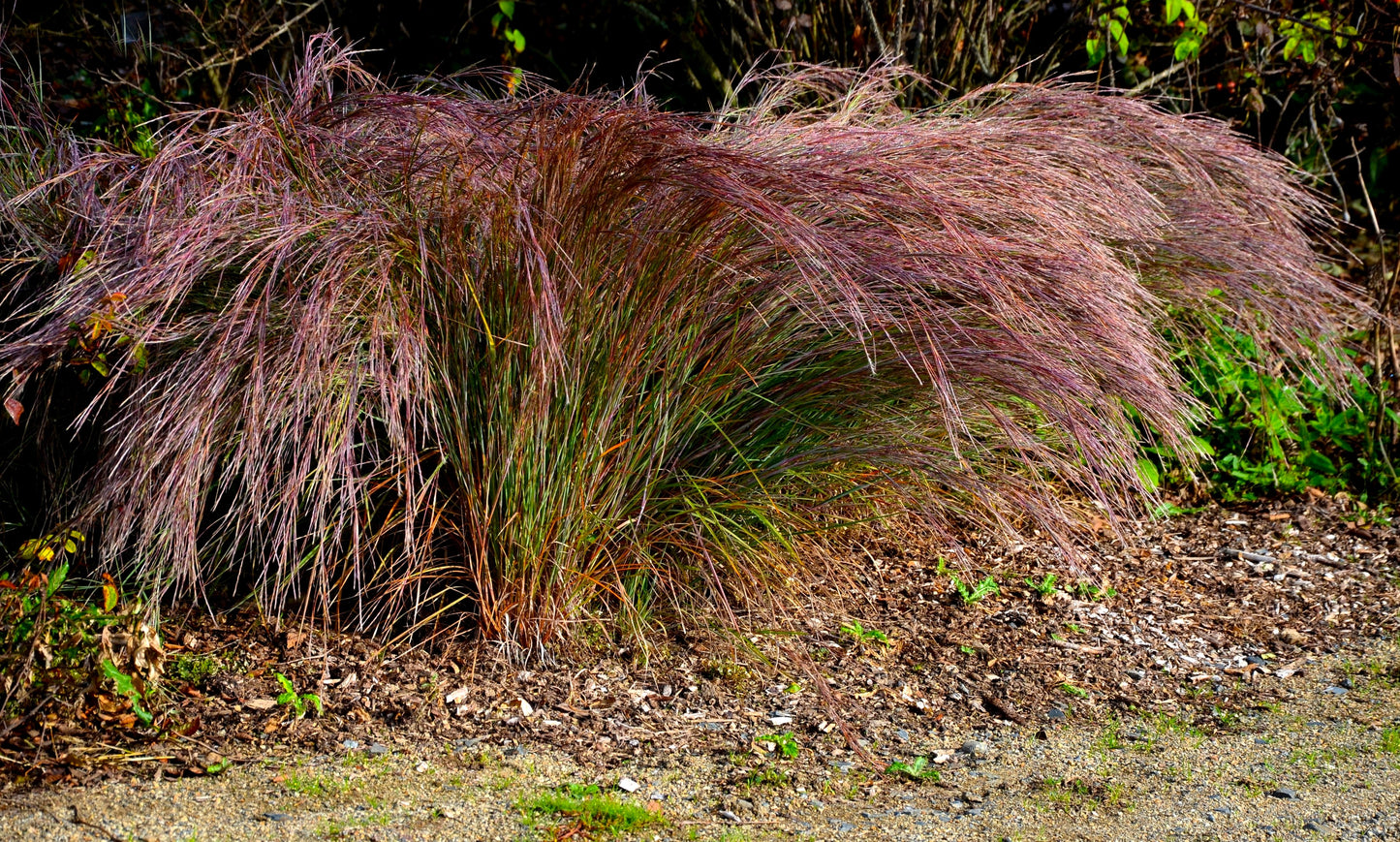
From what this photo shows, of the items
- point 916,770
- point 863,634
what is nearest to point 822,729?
point 916,770

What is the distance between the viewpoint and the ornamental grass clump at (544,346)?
275 centimetres

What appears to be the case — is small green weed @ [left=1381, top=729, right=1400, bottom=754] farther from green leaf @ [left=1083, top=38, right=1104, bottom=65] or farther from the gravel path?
green leaf @ [left=1083, top=38, right=1104, bottom=65]

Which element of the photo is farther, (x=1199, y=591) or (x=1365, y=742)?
(x=1199, y=591)

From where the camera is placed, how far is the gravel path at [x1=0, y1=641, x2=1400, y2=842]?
236 cm

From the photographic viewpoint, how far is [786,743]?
2777 mm

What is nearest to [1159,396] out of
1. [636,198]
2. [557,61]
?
[636,198]

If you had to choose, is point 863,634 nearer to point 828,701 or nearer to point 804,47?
point 828,701

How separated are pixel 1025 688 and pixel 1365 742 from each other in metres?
0.75

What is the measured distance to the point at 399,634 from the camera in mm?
3086

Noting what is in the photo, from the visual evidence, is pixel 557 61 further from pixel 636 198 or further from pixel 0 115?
pixel 636 198

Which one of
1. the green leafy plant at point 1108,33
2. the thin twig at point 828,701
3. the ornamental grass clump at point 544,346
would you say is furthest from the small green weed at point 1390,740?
the green leafy plant at point 1108,33

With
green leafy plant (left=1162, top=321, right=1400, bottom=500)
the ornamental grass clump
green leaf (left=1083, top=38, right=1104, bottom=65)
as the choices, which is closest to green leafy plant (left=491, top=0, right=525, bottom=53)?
the ornamental grass clump

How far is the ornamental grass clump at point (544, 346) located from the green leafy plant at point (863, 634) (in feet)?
0.75

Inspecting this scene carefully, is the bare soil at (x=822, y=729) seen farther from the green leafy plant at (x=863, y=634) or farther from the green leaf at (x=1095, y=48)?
the green leaf at (x=1095, y=48)
